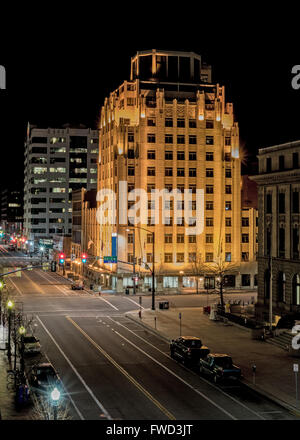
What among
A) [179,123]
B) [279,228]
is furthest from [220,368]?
[179,123]

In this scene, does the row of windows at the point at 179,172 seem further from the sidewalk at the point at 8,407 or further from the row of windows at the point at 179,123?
the sidewalk at the point at 8,407

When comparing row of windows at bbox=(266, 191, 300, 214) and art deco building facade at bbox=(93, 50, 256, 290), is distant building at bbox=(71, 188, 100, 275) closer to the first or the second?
art deco building facade at bbox=(93, 50, 256, 290)

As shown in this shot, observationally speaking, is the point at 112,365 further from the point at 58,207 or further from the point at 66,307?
the point at 58,207

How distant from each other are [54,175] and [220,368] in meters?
168

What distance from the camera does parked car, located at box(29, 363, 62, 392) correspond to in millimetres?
32094

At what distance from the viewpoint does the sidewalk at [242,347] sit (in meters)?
34.0

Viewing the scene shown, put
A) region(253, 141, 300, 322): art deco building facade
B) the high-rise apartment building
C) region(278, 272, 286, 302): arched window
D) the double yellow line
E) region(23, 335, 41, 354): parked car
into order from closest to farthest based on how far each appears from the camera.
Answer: the double yellow line → region(23, 335, 41, 354): parked car → region(253, 141, 300, 322): art deco building facade → region(278, 272, 286, 302): arched window → the high-rise apartment building

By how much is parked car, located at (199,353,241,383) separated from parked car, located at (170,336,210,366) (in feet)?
7.82

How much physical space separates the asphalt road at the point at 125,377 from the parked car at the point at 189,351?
747 mm

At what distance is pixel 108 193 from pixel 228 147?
21.8 metres

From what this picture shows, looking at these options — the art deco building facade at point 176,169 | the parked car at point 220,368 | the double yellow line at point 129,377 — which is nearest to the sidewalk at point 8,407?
the double yellow line at point 129,377

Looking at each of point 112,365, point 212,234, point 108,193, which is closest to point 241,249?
point 212,234

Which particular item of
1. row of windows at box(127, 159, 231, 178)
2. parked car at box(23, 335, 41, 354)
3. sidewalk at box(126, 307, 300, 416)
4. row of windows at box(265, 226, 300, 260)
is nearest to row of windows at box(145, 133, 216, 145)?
row of windows at box(127, 159, 231, 178)

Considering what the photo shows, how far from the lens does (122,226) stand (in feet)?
300
